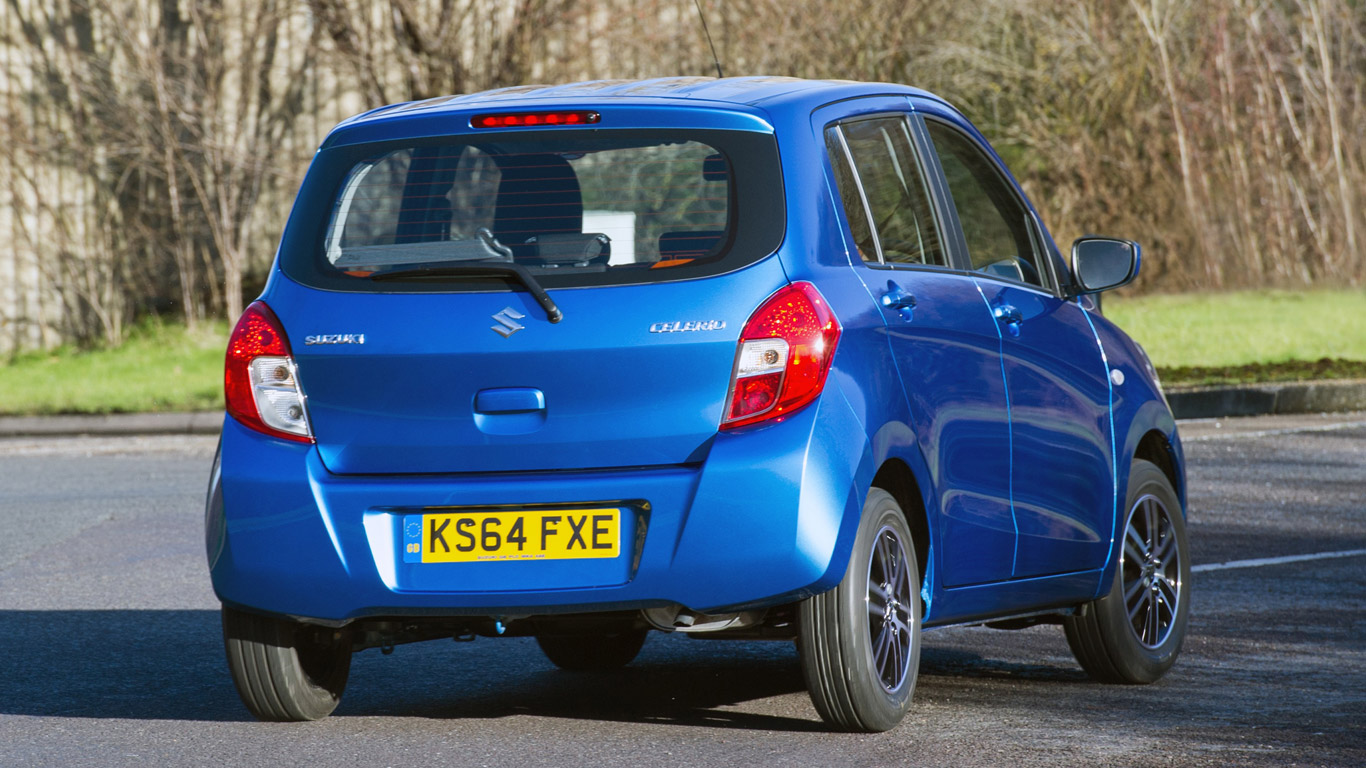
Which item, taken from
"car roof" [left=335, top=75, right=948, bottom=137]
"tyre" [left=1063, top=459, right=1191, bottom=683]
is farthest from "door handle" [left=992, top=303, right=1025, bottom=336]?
"tyre" [left=1063, top=459, right=1191, bottom=683]

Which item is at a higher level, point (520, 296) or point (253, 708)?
point (520, 296)

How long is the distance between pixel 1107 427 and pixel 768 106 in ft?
5.46

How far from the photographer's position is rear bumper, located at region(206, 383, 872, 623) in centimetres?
436

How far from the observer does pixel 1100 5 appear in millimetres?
23297

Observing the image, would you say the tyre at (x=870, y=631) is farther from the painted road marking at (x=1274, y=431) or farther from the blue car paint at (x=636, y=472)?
the painted road marking at (x=1274, y=431)

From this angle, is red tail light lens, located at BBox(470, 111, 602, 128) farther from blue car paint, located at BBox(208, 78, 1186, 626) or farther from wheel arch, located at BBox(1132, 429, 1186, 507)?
wheel arch, located at BBox(1132, 429, 1186, 507)

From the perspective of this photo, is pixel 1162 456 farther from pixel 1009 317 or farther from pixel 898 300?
pixel 898 300

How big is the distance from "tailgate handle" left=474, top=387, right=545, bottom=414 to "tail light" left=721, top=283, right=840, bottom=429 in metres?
0.45

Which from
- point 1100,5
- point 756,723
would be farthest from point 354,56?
point 756,723

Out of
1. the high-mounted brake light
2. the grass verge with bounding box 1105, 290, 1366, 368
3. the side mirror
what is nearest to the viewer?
the high-mounted brake light

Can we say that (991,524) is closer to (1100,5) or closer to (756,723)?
(756,723)

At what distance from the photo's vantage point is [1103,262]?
5.80 metres

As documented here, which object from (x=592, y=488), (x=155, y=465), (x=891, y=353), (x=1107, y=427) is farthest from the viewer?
(x=155, y=465)

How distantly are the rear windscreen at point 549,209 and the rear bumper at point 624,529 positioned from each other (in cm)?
48
